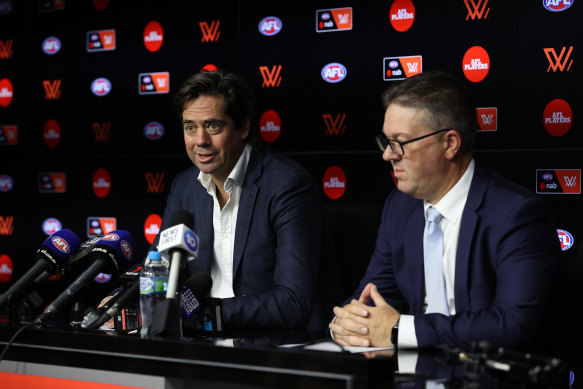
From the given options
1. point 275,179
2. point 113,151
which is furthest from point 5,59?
point 275,179

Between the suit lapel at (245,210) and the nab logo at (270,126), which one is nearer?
the suit lapel at (245,210)

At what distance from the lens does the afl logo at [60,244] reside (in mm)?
1775

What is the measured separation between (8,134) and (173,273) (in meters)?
3.11

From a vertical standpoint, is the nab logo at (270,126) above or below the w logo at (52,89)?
below

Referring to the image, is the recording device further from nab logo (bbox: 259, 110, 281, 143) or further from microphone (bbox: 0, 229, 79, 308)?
nab logo (bbox: 259, 110, 281, 143)

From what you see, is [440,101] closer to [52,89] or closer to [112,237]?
[112,237]

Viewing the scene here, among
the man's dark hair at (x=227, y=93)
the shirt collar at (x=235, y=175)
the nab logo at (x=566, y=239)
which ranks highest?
the man's dark hair at (x=227, y=93)

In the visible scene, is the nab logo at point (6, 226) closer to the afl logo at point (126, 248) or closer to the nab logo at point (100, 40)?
the nab logo at point (100, 40)

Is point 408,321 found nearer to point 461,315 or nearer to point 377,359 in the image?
point 461,315

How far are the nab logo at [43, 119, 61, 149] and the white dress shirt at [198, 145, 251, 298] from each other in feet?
6.04

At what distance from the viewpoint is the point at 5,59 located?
4.26 metres

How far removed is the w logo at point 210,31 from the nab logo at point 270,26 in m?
0.25

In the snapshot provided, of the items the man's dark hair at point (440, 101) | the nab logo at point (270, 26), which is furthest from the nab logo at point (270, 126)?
the man's dark hair at point (440, 101)

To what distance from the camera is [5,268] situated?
166 inches
